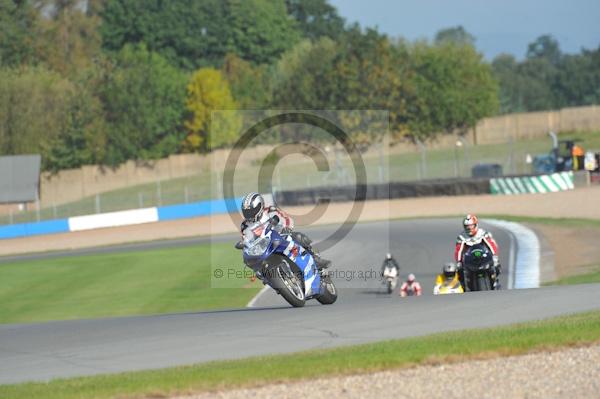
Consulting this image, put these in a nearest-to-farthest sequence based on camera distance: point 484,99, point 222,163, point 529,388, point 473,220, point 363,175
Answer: point 529,388, point 473,220, point 363,175, point 222,163, point 484,99

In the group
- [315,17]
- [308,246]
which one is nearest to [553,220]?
[308,246]

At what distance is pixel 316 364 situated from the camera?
11.1 m

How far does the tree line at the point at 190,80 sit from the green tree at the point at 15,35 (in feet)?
0.43

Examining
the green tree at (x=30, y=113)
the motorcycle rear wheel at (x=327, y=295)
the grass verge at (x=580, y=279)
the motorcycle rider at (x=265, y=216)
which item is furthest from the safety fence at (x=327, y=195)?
the motorcycle rider at (x=265, y=216)

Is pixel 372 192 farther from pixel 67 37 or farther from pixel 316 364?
pixel 67 37

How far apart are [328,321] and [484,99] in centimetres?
7986

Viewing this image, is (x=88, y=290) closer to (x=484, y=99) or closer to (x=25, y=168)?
(x=25, y=168)

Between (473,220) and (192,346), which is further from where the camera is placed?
(473,220)

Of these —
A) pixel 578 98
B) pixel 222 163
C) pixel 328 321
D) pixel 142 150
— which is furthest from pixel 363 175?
pixel 578 98

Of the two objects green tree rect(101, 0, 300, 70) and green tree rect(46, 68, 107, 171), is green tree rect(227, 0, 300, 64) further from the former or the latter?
green tree rect(46, 68, 107, 171)

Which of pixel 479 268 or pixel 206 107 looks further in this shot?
pixel 206 107

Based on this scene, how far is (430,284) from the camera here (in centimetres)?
2711

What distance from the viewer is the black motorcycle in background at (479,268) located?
60.6 ft

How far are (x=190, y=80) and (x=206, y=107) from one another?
11.7 feet
